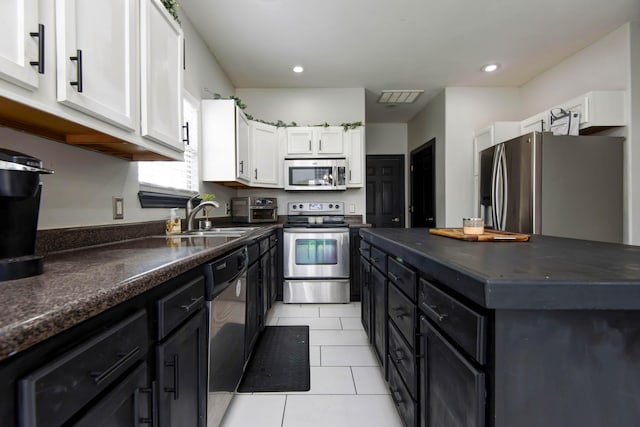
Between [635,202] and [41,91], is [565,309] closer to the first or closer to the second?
[41,91]

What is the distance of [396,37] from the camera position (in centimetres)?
296

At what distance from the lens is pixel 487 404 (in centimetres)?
71

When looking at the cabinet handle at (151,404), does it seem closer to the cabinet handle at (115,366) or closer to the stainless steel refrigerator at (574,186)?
the cabinet handle at (115,366)

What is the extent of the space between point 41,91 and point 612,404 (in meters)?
1.67

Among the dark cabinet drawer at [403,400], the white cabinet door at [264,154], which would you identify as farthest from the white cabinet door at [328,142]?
the dark cabinet drawer at [403,400]

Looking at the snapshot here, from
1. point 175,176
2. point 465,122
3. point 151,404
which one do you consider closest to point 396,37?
point 465,122

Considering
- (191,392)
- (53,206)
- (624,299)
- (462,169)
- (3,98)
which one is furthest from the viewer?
(462,169)

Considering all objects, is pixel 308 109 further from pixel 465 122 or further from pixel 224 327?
pixel 224 327

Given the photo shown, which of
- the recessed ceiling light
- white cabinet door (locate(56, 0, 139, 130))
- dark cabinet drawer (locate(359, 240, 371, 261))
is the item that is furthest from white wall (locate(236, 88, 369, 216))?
white cabinet door (locate(56, 0, 139, 130))

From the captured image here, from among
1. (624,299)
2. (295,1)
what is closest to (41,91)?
(624,299)

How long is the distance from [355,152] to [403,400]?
3.08 meters

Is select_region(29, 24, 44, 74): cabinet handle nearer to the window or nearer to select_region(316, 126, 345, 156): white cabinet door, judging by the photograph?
the window

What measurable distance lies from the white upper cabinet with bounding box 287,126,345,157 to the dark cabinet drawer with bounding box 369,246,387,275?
2180 millimetres

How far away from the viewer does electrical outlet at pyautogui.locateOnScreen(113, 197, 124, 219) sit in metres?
1.64
